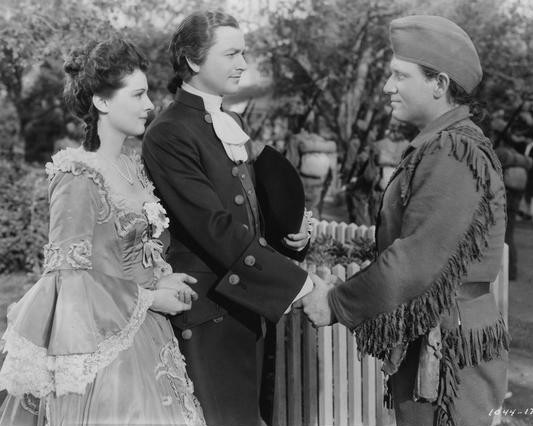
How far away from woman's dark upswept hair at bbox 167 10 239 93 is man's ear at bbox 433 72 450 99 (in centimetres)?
91

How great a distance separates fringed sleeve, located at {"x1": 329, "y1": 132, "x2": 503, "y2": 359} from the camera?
222 cm

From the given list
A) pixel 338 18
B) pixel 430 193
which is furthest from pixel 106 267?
pixel 338 18

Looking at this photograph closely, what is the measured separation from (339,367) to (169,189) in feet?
6.85

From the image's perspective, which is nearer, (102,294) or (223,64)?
(102,294)

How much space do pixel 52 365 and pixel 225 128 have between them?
3.76ft

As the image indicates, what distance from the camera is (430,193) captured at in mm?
2227

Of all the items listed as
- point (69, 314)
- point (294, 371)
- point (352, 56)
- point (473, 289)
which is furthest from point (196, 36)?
point (352, 56)

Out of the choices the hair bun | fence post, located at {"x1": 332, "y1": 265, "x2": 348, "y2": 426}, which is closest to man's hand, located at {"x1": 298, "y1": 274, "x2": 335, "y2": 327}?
the hair bun

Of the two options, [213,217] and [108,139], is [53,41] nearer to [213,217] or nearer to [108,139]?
[108,139]

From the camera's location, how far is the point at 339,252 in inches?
218

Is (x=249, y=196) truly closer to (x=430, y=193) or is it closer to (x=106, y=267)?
(x=106, y=267)

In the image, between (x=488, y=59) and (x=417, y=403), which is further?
(x=488, y=59)

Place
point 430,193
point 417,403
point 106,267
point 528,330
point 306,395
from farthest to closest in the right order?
1. point 528,330
2. point 306,395
3. point 106,267
4. point 417,403
5. point 430,193

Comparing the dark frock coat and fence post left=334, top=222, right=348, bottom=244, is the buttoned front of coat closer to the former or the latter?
the dark frock coat
